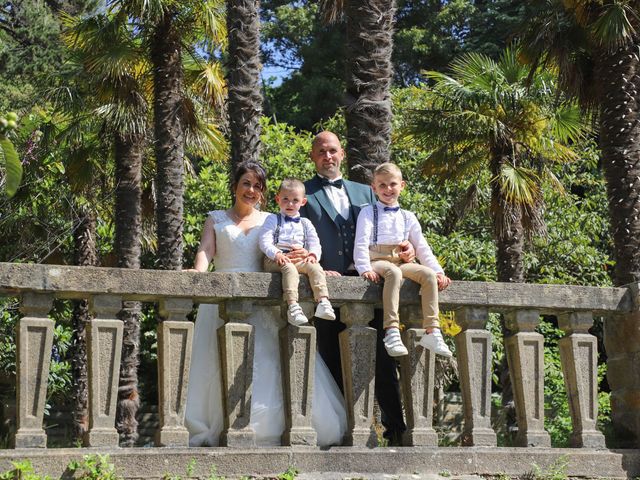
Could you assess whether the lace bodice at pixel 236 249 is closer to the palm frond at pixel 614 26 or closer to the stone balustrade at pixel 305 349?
the stone balustrade at pixel 305 349

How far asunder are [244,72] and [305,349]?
8.08 m

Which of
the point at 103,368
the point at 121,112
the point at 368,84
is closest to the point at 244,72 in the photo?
the point at 121,112

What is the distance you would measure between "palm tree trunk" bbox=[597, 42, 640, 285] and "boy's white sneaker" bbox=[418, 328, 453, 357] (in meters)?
6.34

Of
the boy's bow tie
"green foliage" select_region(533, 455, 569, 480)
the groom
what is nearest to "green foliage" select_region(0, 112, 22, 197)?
the groom

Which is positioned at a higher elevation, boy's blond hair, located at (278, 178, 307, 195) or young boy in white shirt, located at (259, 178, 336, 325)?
boy's blond hair, located at (278, 178, 307, 195)

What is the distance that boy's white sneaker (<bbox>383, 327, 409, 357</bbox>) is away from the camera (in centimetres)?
570

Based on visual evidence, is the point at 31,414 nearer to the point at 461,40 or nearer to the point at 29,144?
the point at 29,144

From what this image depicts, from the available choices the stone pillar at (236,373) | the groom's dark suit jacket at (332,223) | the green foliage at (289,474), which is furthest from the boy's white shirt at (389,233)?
the green foliage at (289,474)

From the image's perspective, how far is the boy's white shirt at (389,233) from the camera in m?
6.23

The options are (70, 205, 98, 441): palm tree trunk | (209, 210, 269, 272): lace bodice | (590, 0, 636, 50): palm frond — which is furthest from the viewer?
(70, 205, 98, 441): palm tree trunk

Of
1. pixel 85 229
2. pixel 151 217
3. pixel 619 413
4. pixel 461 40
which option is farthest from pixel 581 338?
pixel 461 40

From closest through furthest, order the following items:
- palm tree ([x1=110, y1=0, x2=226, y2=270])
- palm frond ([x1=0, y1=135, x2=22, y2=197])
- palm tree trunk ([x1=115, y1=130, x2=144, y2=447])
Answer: palm frond ([x1=0, y1=135, x2=22, y2=197])
palm tree ([x1=110, y1=0, x2=226, y2=270])
palm tree trunk ([x1=115, y1=130, x2=144, y2=447])

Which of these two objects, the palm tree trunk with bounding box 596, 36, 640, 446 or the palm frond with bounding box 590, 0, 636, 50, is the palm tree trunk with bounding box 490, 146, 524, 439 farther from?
the palm frond with bounding box 590, 0, 636, 50

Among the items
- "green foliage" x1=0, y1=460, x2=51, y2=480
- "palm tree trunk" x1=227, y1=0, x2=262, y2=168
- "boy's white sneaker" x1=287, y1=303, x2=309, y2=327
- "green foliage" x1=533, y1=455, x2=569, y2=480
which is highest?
"palm tree trunk" x1=227, y1=0, x2=262, y2=168
